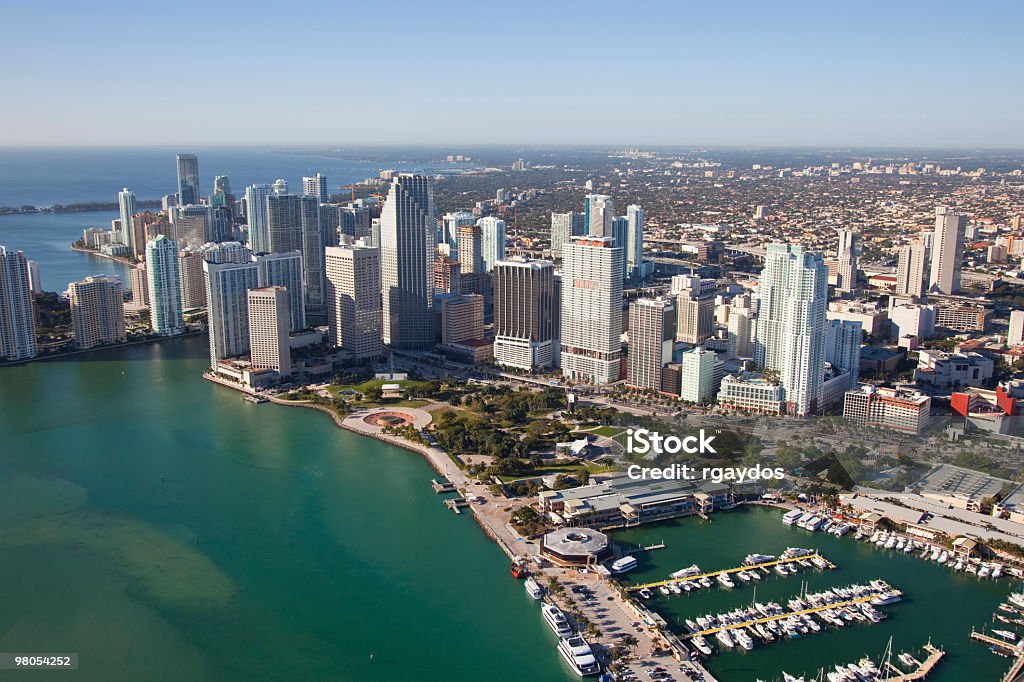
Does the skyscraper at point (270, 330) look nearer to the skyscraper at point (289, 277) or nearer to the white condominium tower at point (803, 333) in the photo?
the skyscraper at point (289, 277)

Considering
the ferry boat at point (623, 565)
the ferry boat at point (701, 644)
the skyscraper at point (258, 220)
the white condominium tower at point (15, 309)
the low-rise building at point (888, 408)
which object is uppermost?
the skyscraper at point (258, 220)

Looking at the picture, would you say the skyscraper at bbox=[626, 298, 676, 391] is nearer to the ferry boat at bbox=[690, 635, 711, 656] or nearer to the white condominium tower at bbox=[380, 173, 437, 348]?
the white condominium tower at bbox=[380, 173, 437, 348]

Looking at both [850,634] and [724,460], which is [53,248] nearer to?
[724,460]

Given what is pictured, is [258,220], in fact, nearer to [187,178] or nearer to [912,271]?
[187,178]

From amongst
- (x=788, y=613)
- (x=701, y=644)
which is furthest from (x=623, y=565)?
(x=788, y=613)

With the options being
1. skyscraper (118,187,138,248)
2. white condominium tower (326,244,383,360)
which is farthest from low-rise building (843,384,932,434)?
skyscraper (118,187,138,248)

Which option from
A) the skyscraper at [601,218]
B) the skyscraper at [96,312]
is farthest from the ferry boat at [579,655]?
the skyscraper at [601,218]
